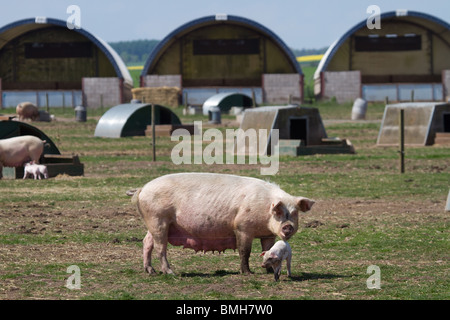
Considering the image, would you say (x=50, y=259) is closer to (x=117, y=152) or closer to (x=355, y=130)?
(x=117, y=152)

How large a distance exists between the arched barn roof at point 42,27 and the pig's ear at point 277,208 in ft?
177

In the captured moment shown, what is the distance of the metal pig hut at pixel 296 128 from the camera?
3000 cm

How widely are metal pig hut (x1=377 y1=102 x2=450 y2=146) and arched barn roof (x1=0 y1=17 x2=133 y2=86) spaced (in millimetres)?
32426

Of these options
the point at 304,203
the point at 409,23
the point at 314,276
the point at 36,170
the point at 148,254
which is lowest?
the point at 36,170

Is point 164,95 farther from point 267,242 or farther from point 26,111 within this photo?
point 267,242

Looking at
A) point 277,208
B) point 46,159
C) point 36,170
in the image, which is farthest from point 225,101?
point 277,208

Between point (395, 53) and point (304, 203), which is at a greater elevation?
point (395, 53)

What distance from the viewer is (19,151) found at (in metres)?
23.5

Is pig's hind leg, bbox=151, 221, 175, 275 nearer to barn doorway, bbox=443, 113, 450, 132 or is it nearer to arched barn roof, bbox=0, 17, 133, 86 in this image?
barn doorway, bbox=443, 113, 450, 132

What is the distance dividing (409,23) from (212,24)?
1494 cm

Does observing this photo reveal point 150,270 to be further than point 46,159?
No

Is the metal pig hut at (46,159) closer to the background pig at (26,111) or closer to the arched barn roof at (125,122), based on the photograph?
the arched barn roof at (125,122)

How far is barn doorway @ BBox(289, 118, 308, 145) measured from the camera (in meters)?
31.8

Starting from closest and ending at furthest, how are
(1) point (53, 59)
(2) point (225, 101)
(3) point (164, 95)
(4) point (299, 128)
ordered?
(4) point (299, 128)
(2) point (225, 101)
(3) point (164, 95)
(1) point (53, 59)
